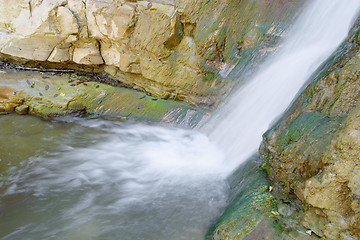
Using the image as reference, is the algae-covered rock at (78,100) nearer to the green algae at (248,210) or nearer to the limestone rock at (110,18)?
the limestone rock at (110,18)

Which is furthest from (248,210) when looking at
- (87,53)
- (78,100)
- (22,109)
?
(22,109)

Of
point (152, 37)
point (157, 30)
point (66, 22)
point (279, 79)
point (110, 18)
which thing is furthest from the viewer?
point (66, 22)

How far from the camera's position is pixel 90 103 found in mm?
6852

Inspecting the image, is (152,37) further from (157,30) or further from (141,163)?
(141,163)

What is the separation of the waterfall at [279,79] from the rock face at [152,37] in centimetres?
45

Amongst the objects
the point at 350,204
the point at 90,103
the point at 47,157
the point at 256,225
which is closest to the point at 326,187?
the point at 350,204

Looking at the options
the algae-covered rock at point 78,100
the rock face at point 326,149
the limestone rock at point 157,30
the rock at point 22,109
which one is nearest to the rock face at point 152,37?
the limestone rock at point 157,30

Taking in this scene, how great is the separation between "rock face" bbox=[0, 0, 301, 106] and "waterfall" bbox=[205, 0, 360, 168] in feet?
1.48

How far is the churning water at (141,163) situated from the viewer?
12.2 ft

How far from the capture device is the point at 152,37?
621cm

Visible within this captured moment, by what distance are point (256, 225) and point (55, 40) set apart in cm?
667

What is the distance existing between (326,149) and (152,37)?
15.8ft

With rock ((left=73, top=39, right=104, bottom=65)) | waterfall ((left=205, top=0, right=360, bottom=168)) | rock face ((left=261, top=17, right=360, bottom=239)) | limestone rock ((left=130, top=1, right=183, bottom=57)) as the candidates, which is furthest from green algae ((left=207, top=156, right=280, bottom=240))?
rock ((left=73, top=39, right=104, bottom=65))

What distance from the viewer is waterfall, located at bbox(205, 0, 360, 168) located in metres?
→ 4.58
